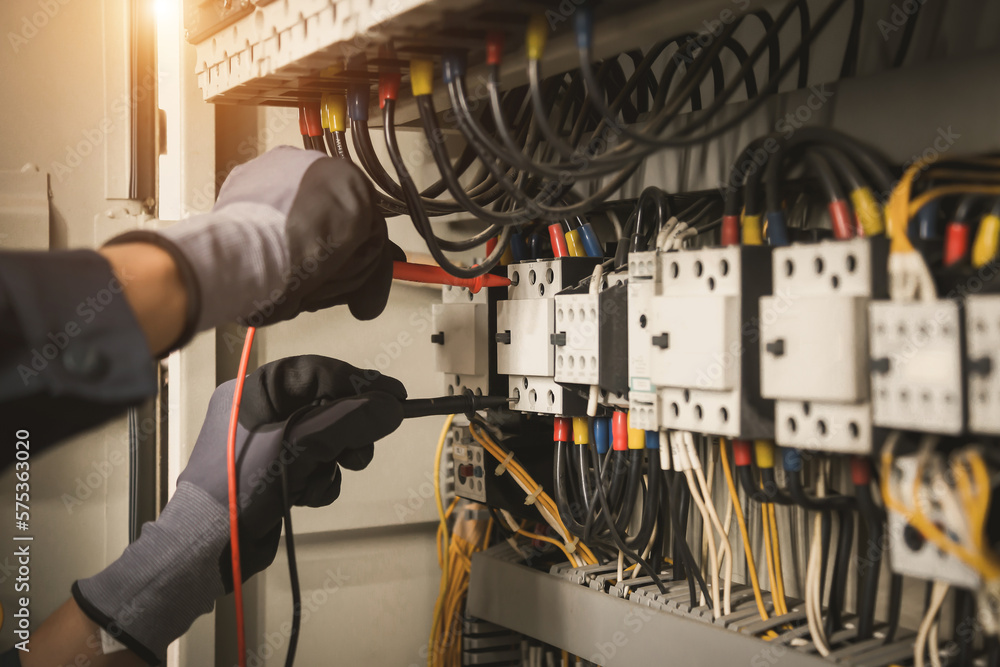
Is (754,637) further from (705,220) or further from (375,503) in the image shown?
(375,503)

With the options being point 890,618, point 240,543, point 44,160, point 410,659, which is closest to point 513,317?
point 240,543

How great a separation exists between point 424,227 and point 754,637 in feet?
2.12

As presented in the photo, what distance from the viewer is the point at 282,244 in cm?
80

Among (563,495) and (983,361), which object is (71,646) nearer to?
(563,495)

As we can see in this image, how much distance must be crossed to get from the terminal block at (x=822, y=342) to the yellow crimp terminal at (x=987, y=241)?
3.0 inches

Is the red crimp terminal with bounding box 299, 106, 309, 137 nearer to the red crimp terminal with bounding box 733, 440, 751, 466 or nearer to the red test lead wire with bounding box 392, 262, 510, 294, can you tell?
the red test lead wire with bounding box 392, 262, 510, 294

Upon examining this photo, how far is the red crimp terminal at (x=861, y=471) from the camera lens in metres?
0.79

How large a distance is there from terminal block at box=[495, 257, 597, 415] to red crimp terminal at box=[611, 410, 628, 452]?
0.07 meters

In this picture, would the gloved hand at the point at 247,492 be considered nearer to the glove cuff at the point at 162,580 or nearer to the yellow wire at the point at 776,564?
the glove cuff at the point at 162,580

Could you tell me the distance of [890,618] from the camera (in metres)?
0.87

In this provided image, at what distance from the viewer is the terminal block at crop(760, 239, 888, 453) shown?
715 millimetres

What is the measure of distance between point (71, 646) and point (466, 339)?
72cm

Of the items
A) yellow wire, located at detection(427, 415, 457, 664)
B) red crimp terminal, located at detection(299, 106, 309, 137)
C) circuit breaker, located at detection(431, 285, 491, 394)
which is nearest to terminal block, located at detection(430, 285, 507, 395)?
circuit breaker, located at detection(431, 285, 491, 394)

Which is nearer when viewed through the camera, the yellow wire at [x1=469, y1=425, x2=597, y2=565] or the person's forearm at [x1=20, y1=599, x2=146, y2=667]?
the person's forearm at [x1=20, y1=599, x2=146, y2=667]
